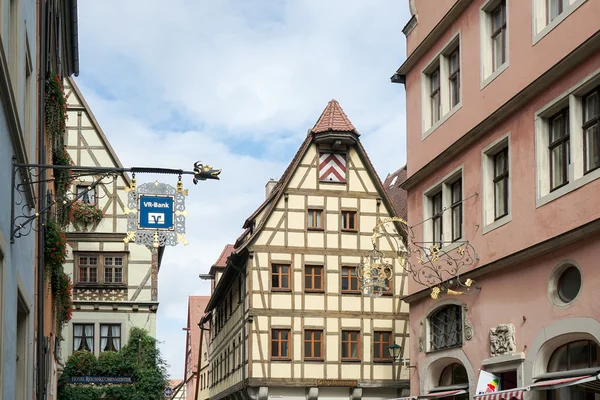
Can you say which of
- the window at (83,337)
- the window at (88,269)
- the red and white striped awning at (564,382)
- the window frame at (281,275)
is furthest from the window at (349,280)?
the red and white striped awning at (564,382)

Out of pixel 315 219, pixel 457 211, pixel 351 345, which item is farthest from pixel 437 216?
pixel 315 219

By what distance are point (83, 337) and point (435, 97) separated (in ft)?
66.6

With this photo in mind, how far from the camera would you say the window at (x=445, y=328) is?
19250mm

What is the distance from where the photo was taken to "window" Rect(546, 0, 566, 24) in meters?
15.6

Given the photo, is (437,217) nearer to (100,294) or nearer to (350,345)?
(350,345)

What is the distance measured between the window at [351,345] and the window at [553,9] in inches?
825

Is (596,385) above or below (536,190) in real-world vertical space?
below

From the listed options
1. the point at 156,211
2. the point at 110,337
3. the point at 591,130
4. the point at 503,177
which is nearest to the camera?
the point at 156,211

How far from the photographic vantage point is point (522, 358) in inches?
637

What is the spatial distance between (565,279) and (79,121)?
26206mm

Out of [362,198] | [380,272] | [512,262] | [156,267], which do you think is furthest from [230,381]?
[512,262]

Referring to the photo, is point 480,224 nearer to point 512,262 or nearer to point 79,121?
point 512,262

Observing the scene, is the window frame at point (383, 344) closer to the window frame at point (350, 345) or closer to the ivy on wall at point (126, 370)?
the window frame at point (350, 345)

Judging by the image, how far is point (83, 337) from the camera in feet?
121
